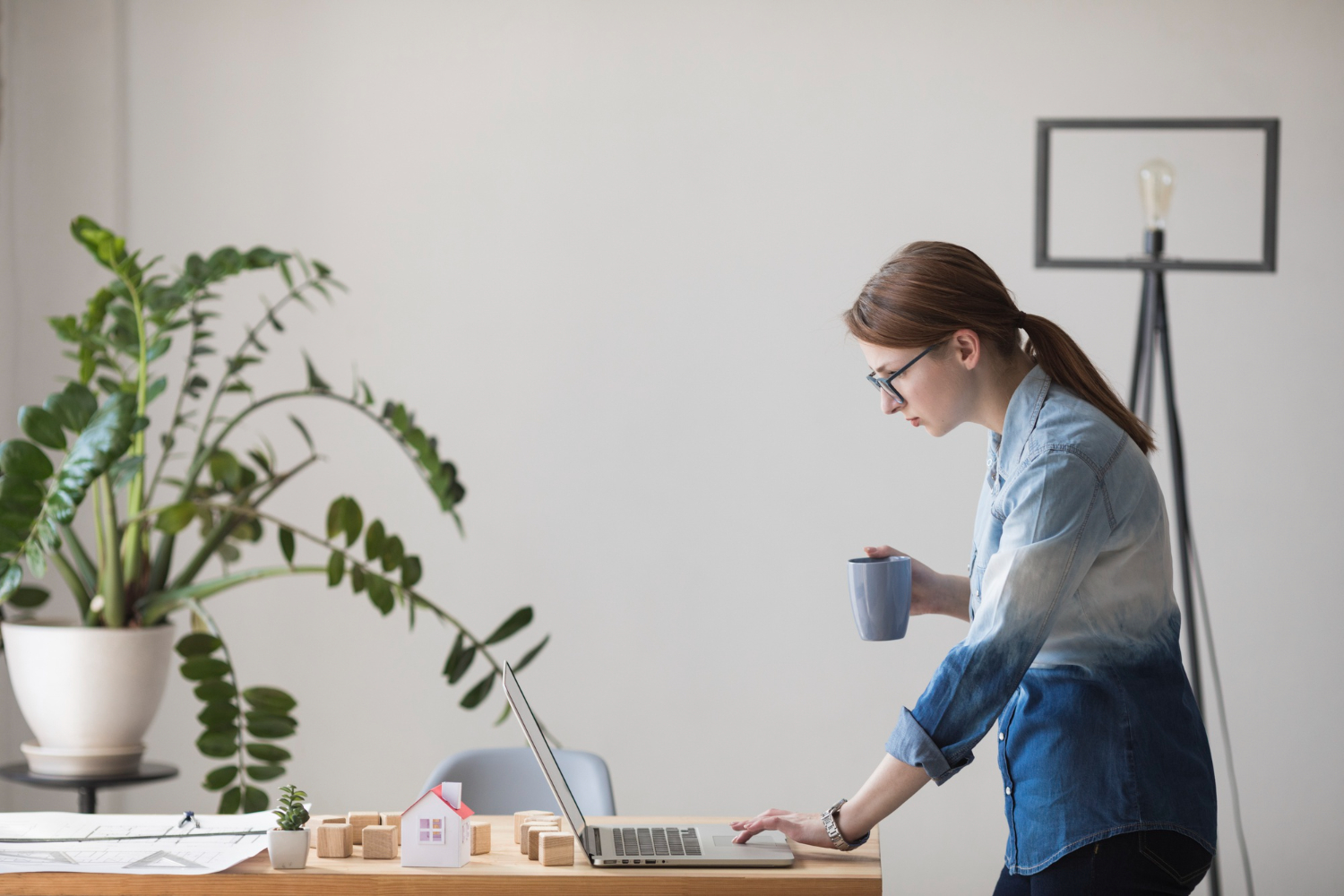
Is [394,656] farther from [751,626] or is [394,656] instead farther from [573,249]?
[573,249]

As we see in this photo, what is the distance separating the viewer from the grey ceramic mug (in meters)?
1.54

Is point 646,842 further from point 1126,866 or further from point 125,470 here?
point 125,470

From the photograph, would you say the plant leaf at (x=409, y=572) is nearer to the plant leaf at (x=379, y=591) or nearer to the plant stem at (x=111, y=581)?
the plant leaf at (x=379, y=591)

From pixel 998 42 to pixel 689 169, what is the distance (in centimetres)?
87

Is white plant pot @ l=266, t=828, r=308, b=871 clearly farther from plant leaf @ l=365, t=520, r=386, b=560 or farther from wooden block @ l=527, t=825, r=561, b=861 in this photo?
plant leaf @ l=365, t=520, r=386, b=560

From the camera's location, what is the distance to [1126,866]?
1.32 meters

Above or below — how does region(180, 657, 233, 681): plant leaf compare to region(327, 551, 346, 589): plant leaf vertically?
below

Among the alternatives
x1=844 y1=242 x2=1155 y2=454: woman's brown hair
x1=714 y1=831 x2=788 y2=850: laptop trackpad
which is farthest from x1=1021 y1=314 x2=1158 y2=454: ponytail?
x1=714 y1=831 x2=788 y2=850: laptop trackpad

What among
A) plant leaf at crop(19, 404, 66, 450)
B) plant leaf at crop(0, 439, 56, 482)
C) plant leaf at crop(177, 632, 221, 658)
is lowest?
plant leaf at crop(177, 632, 221, 658)

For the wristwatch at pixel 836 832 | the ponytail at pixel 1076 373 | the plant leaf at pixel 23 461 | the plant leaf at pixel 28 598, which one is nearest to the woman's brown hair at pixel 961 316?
the ponytail at pixel 1076 373

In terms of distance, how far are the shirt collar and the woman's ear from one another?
7 cm

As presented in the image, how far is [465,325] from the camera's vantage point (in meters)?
3.21

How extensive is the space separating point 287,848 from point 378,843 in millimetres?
118

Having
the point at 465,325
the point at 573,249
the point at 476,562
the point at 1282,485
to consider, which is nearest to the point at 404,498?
the point at 476,562
